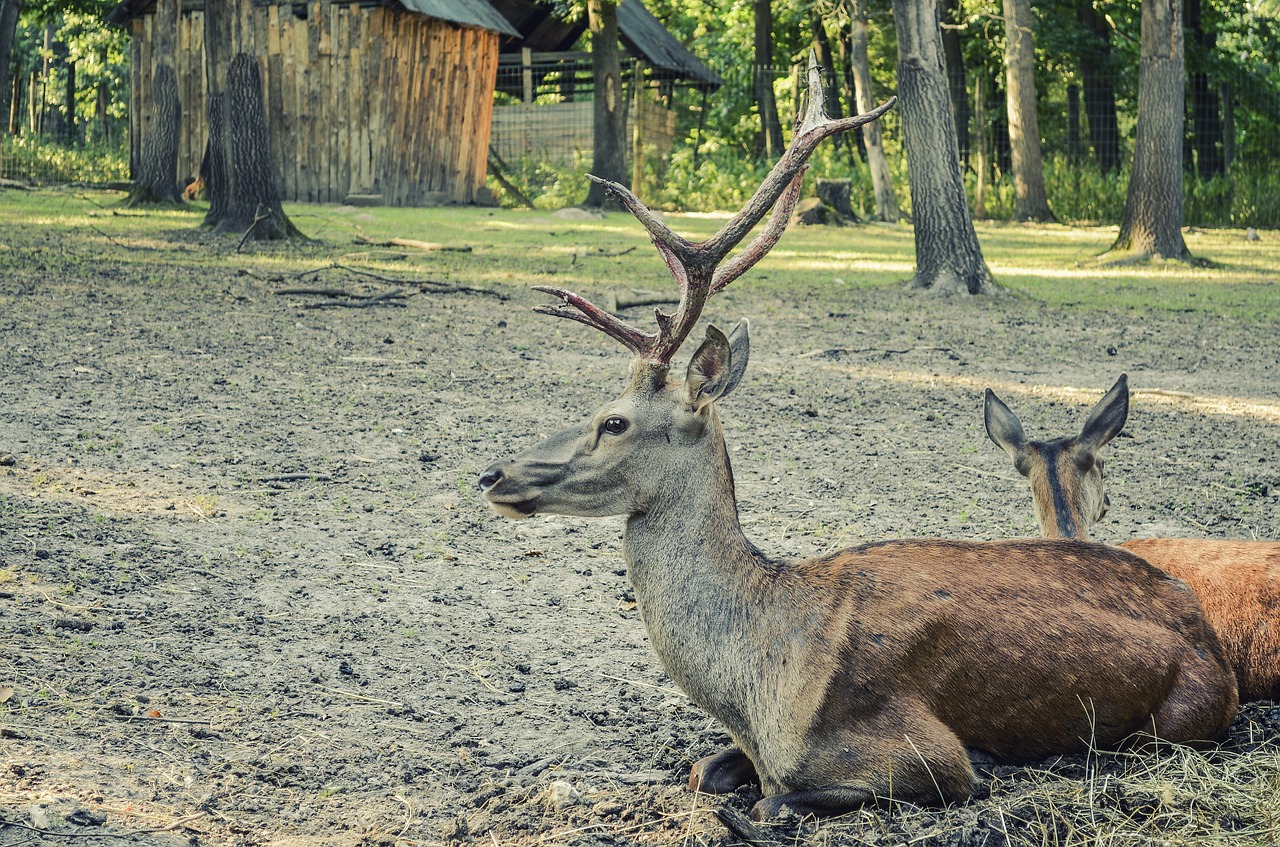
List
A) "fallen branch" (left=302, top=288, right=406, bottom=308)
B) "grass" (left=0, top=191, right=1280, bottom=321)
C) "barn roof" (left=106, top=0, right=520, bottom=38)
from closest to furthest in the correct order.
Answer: "fallen branch" (left=302, top=288, right=406, bottom=308) < "grass" (left=0, top=191, right=1280, bottom=321) < "barn roof" (left=106, top=0, right=520, bottom=38)

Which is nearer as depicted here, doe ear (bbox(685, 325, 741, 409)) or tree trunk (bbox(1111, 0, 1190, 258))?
doe ear (bbox(685, 325, 741, 409))

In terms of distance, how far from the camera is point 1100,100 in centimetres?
2625

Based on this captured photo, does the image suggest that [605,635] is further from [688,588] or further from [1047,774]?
[1047,774]

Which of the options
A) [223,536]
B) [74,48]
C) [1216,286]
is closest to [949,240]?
[1216,286]

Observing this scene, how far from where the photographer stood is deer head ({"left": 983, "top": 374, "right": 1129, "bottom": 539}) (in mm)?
4168

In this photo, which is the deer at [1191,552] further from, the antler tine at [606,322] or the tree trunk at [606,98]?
the tree trunk at [606,98]

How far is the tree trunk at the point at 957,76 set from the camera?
26.7 m

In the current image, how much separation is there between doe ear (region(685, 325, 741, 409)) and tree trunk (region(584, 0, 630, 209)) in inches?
843

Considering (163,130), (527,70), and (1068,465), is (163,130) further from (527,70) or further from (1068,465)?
(1068,465)

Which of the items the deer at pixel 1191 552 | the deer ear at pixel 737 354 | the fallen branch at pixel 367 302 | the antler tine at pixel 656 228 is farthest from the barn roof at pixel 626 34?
the deer ear at pixel 737 354

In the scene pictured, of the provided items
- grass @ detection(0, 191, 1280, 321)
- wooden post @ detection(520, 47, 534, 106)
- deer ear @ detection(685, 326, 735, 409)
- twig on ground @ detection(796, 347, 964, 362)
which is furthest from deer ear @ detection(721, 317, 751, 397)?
wooden post @ detection(520, 47, 534, 106)

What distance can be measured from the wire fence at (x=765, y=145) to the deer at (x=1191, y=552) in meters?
17.6

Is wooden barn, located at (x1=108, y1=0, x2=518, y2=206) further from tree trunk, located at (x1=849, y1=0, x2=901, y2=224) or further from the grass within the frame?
tree trunk, located at (x1=849, y1=0, x2=901, y2=224)

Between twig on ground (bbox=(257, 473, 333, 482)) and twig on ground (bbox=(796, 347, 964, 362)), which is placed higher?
twig on ground (bbox=(796, 347, 964, 362))
